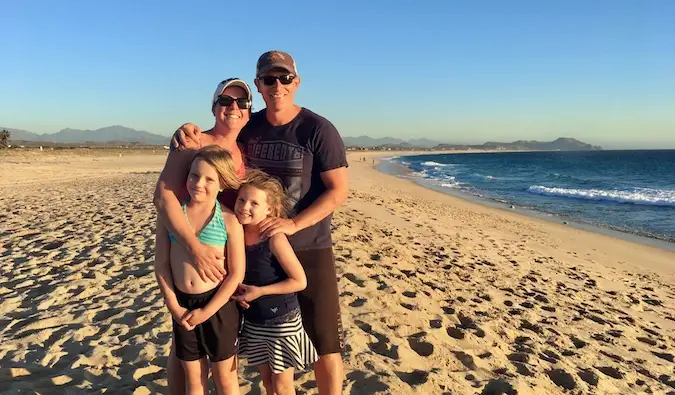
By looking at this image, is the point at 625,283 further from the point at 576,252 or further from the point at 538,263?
the point at 576,252

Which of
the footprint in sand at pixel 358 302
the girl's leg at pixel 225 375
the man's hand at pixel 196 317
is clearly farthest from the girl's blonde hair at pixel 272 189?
the footprint in sand at pixel 358 302

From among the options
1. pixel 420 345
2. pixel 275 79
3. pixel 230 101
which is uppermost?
pixel 275 79

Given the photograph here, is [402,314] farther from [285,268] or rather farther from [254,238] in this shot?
[254,238]

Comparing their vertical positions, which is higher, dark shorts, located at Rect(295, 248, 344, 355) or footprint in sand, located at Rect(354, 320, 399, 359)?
dark shorts, located at Rect(295, 248, 344, 355)

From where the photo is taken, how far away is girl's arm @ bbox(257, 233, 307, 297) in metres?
2.41

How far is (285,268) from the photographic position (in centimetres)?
244

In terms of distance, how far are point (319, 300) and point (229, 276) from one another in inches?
23.5

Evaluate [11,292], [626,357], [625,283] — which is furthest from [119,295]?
[625,283]

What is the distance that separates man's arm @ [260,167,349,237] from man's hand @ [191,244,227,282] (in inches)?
10.5

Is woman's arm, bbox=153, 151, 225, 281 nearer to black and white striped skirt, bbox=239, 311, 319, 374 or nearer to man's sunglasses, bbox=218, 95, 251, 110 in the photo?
man's sunglasses, bbox=218, 95, 251, 110

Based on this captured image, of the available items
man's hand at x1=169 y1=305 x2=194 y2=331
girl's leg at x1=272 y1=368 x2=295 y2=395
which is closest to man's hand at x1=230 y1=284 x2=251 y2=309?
man's hand at x1=169 y1=305 x2=194 y2=331

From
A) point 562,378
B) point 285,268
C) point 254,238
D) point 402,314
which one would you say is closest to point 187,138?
point 254,238

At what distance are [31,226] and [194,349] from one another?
8.21 m

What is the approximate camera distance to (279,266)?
2465 millimetres
